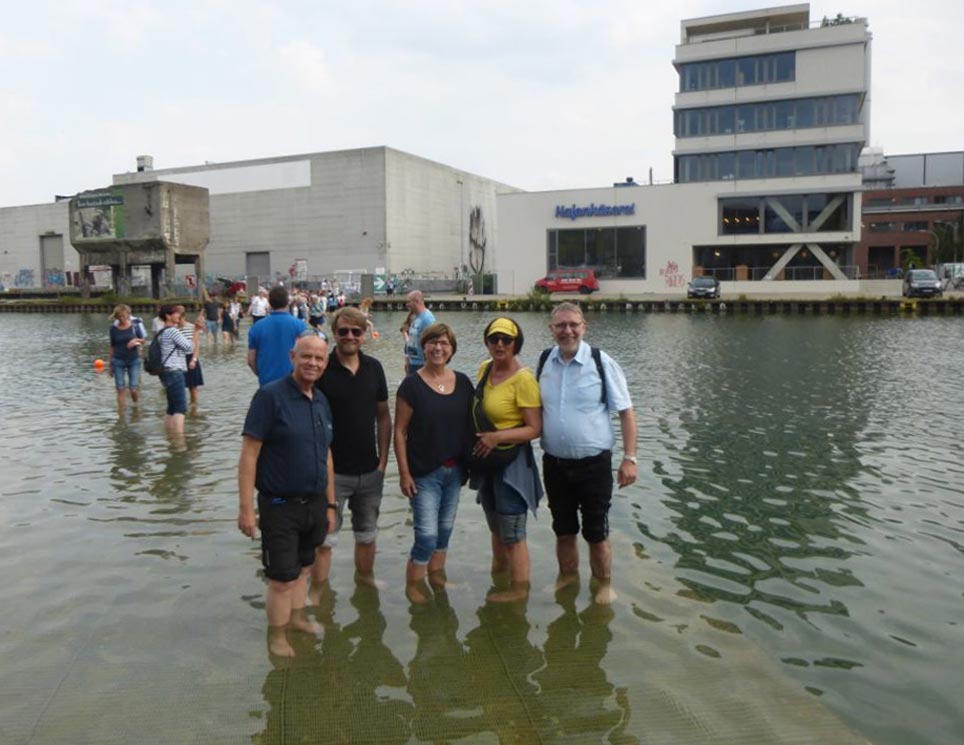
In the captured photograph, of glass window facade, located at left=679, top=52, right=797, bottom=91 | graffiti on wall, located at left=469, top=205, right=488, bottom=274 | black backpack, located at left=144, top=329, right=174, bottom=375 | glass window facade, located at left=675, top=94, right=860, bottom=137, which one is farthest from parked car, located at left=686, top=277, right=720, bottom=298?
black backpack, located at left=144, top=329, right=174, bottom=375

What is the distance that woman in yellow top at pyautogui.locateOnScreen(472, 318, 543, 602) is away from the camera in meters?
5.52

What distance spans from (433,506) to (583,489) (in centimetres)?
102

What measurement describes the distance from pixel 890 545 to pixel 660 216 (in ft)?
179

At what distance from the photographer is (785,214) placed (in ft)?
187

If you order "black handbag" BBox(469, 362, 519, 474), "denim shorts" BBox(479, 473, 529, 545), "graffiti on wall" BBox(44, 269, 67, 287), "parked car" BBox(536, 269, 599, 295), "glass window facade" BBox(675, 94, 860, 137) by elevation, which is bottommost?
"denim shorts" BBox(479, 473, 529, 545)

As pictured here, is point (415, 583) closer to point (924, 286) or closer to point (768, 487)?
point (768, 487)

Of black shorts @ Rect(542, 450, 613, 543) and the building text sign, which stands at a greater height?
the building text sign

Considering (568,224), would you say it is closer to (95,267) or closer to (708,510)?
(95,267)

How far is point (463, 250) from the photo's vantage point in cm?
8294

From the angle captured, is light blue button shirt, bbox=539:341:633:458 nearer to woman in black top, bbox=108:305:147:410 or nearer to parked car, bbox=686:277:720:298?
woman in black top, bbox=108:305:147:410

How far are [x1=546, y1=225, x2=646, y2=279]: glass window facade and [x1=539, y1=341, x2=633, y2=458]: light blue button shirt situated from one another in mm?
55843

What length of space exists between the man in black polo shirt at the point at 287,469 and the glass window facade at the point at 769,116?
58.5 meters

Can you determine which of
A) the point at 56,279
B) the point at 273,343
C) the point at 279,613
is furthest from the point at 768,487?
the point at 56,279

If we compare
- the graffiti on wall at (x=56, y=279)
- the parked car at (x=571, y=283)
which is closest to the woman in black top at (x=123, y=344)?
the parked car at (x=571, y=283)
